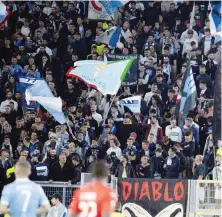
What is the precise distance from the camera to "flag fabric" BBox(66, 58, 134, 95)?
28312 mm

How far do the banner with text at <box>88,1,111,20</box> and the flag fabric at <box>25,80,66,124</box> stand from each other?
198 inches

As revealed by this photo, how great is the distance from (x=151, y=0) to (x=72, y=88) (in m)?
5.33

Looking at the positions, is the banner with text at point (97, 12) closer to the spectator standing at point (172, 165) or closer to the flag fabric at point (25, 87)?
the flag fabric at point (25, 87)

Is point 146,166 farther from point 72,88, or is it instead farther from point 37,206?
point 37,206

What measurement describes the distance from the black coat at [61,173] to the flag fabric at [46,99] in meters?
2.37

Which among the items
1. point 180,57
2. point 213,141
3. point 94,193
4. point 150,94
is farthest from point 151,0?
point 94,193

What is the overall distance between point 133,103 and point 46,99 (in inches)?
80.1

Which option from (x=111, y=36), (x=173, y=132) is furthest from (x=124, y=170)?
(x=111, y=36)

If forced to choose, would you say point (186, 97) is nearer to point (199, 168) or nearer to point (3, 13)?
point (199, 168)

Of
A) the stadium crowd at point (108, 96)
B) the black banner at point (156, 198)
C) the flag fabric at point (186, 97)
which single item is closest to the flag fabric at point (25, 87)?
the stadium crowd at point (108, 96)

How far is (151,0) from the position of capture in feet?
112

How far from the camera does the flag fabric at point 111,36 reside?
32.1 m

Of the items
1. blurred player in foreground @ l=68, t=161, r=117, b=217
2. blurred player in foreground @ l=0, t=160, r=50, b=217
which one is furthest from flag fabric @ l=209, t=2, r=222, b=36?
blurred player in foreground @ l=0, t=160, r=50, b=217

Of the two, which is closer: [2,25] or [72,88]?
[72,88]
